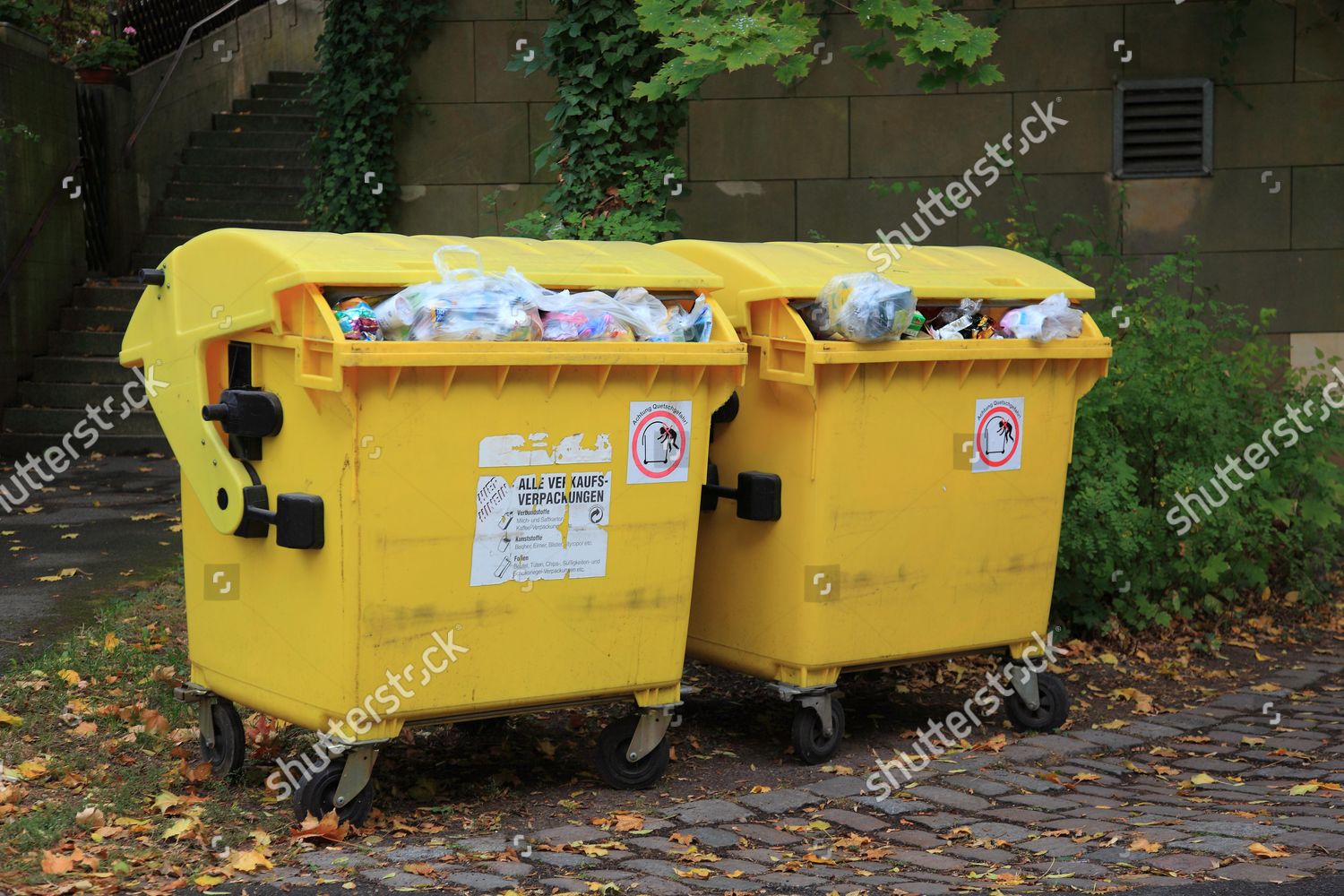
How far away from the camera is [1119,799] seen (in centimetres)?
510

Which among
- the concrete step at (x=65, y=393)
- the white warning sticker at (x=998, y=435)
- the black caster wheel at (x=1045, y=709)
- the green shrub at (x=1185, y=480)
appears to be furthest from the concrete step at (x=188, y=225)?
the black caster wheel at (x=1045, y=709)

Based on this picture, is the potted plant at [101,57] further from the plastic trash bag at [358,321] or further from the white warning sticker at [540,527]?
the white warning sticker at [540,527]

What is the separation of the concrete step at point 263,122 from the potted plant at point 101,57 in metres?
0.94

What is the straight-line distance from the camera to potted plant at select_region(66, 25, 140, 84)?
13.2 m

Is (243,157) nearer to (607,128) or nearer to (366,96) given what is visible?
(366,96)

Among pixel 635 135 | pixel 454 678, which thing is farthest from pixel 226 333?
pixel 635 135

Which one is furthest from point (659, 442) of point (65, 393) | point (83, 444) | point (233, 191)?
point (233, 191)

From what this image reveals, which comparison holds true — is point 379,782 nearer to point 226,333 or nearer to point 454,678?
point 454,678

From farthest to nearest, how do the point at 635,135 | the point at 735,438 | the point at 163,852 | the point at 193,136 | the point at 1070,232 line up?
the point at 193,136
the point at 1070,232
the point at 635,135
the point at 735,438
the point at 163,852

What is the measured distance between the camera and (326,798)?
453 cm

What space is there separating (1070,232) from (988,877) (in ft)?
20.5

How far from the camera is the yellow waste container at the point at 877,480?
5.21m

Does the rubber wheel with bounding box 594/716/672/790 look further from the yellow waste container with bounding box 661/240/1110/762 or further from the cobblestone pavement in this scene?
the yellow waste container with bounding box 661/240/1110/762

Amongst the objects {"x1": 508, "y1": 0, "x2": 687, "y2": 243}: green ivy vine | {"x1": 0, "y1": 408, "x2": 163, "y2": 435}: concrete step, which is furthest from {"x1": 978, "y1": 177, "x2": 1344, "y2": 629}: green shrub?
{"x1": 0, "y1": 408, "x2": 163, "y2": 435}: concrete step
